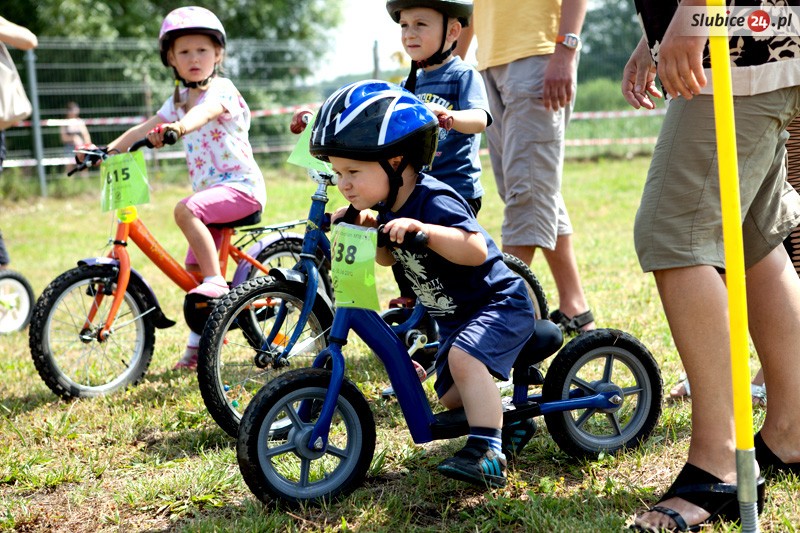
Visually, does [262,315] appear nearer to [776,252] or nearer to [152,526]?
[152,526]

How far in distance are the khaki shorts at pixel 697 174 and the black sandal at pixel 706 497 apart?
0.60m

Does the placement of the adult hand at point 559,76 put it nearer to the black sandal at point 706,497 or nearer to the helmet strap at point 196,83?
the helmet strap at point 196,83

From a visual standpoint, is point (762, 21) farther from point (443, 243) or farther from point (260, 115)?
point (260, 115)

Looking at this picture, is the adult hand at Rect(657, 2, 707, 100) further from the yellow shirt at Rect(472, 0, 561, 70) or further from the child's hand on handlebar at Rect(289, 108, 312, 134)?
the yellow shirt at Rect(472, 0, 561, 70)

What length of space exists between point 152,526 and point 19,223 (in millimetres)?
11422

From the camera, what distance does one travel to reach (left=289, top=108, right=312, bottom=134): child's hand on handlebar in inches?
148

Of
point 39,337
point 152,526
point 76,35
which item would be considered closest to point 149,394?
point 39,337

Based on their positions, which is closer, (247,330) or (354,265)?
(354,265)

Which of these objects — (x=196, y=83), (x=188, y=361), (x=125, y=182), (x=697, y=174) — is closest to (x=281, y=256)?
(x=188, y=361)

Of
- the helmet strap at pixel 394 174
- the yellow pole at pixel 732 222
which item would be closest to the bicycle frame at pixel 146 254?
the helmet strap at pixel 394 174

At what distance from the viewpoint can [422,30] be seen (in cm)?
384

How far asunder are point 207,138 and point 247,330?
4.13 feet

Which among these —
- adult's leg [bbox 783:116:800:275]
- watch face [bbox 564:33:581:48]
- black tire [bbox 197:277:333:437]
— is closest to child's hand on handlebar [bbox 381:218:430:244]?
black tire [bbox 197:277:333:437]

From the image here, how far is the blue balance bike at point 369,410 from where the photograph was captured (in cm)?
278
